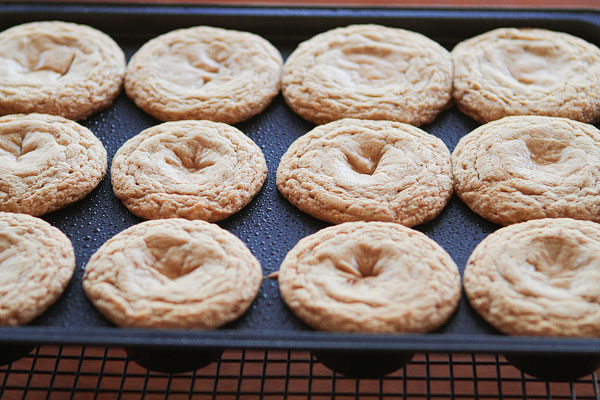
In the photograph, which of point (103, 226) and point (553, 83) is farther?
point (553, 83)

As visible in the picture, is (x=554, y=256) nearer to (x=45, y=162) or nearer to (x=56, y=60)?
(x=45, y=162)

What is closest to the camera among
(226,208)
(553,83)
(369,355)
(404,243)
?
(369,355)

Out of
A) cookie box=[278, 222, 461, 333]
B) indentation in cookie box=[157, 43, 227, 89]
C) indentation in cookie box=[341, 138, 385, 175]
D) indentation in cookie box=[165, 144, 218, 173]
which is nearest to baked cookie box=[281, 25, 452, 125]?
indentation in cookie box=[341, 138, 385, 175]

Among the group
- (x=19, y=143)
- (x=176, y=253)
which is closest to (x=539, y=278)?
(x=176, y=253)

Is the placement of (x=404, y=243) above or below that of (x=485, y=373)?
above

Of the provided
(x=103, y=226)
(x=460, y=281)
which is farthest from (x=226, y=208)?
(x=460, y=281)

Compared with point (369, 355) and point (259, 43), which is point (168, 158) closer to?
point (259, 43)
